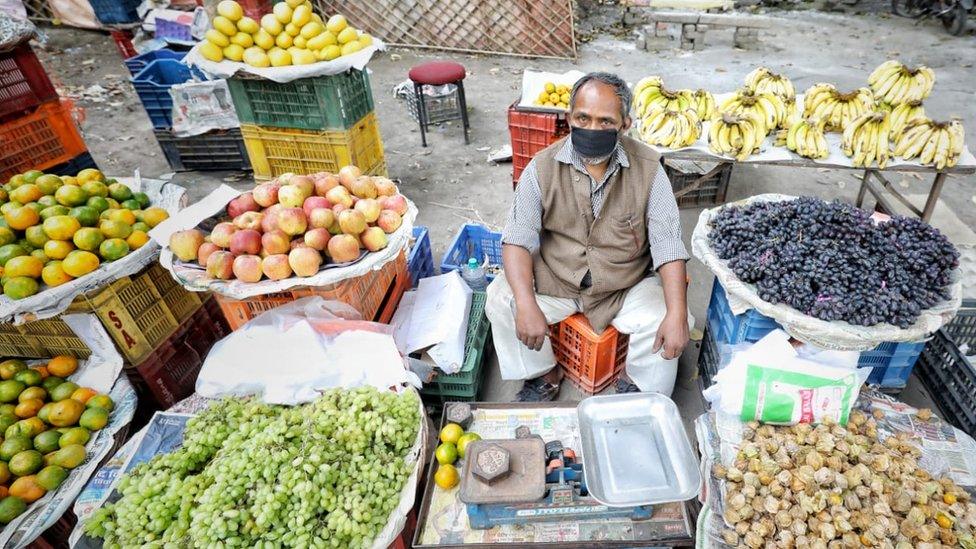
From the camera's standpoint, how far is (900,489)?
72.2 inches

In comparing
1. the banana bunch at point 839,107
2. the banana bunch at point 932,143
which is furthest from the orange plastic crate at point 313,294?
the banana bunch at point 932,143

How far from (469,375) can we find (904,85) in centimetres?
422

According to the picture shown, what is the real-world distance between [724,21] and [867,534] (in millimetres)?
9023

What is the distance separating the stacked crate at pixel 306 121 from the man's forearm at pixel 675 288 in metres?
2.87

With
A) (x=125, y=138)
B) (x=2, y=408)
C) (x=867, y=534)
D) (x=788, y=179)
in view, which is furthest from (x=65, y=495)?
(x=788, y=179)

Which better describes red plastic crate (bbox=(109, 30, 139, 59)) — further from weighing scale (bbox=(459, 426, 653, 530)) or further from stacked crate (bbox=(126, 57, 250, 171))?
weighing scale (bbox=(459, 426, 653, 530))

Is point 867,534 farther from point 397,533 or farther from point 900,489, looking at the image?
point 397,533

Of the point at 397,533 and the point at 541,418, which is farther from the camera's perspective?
the point at 541,418

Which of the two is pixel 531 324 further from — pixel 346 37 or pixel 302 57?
pixel 346 37

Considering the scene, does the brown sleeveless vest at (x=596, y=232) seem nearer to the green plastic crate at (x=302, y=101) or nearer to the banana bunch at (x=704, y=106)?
the banana bunch at (x=704, y=106)

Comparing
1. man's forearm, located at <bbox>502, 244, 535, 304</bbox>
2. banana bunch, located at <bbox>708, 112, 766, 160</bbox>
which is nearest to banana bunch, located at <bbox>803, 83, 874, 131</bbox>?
banana bunch, located at <bbox>708, 112, 766, 160</bbox>

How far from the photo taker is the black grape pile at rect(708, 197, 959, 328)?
6.88 ft

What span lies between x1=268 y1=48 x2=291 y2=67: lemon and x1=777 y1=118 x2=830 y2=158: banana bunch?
3.82 metres

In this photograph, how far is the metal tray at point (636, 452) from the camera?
1.84 meters
